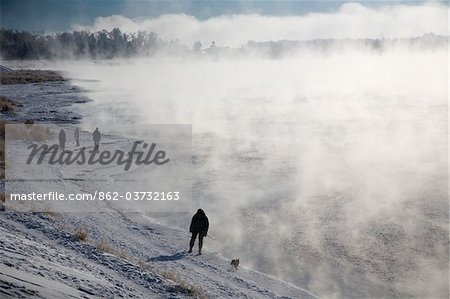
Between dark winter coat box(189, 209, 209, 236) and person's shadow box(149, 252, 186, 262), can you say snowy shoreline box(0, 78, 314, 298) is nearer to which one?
person's shadow box(149, 252, 186, 262)

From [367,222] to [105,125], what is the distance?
89.6 ft

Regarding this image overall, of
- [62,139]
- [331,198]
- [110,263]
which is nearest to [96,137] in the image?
[62,139]

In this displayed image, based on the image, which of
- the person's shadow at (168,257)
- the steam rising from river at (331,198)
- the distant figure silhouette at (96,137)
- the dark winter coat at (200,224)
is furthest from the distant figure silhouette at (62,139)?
the person's shadow at (168,257)

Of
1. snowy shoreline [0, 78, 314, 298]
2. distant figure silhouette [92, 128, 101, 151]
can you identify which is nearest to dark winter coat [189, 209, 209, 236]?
snowy shoreline [0, 78, 314, 298]

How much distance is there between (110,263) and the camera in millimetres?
11383

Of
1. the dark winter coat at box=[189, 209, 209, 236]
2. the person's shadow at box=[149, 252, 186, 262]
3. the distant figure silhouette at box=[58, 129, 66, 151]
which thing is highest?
the distant figure silhouette at box=[58, 129, 66, 151]

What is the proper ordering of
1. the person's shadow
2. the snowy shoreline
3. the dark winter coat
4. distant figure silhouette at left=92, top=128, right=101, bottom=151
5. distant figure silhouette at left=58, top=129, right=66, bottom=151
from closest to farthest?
1. the snowy shoreline
2. the person's shadow
3. the dark winter coat
4. distant figure silhouette at left=58, top=129, right=66, bottom=151
5. distant figure silhouette at left=92, top=128, right=101, bottom=151

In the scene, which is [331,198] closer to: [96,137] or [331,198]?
[331,198]

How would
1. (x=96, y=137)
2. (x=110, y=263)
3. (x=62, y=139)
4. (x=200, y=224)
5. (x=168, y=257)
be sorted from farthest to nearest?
(x=96, y=137) < (x=62, y=139) < (x=200, y=224) < (x=168, y=257) < (x=110, y=263)

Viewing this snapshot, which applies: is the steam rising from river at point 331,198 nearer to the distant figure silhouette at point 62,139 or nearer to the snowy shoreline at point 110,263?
the snowy shoreline at point 110,263

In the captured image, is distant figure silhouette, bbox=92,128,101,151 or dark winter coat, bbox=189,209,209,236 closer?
dark winter coat, bbox=189,209,209,236

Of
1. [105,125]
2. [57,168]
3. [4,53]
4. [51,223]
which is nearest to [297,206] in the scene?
[51,223]

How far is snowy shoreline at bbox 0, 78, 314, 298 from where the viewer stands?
29.1 feet

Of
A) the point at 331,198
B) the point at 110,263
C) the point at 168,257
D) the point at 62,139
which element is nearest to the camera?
the point at 110,263
